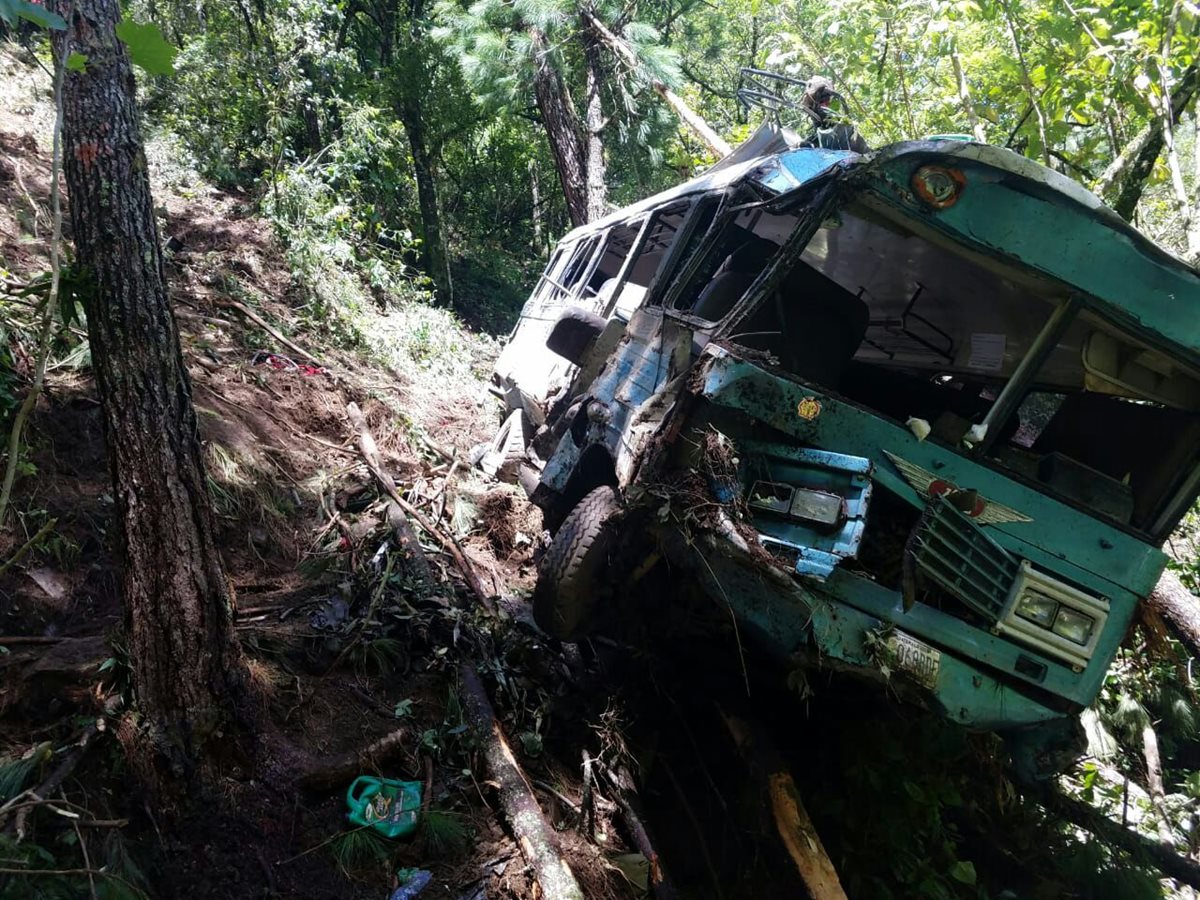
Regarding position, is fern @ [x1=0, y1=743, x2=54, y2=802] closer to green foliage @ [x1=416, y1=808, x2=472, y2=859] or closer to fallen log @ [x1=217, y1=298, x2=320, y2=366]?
green foliage @ [x1=416, y1=808, x2=472, y2=859]

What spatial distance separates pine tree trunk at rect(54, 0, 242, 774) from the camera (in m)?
2.39

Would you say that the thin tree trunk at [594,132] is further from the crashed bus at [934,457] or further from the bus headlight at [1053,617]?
the bus headlight at [1053,617]

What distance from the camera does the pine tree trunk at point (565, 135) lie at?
1098 cm

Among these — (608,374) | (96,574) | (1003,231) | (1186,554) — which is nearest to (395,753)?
(96,574)

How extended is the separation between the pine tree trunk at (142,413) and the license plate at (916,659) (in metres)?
2.55

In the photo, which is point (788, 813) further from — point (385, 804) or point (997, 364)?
point (997, 364)

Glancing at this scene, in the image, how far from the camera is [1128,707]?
16.8ft

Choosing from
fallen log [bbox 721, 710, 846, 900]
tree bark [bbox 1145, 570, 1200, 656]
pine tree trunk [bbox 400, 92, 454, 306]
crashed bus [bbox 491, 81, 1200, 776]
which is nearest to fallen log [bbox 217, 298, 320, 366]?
crashed bus [bbox 491, 81, 1200, 776]

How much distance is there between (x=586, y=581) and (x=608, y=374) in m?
1.36

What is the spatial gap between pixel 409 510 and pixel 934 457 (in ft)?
11.1

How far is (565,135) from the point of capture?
36.5 ft

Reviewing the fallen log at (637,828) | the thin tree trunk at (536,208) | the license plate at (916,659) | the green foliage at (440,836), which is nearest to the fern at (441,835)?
the green foliage at (440,836)

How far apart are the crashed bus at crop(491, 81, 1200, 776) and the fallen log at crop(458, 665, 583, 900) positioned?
507mm

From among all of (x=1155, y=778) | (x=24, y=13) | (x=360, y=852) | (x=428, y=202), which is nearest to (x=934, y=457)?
(x=360, y=852)
